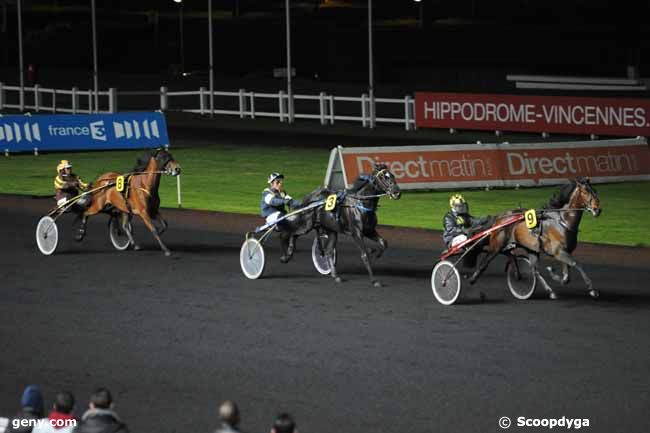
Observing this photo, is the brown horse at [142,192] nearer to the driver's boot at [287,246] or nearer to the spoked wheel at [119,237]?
the spoked wheel at [119,237]

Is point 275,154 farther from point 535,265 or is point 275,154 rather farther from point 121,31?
point 121,31

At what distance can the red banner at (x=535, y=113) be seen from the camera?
121ft

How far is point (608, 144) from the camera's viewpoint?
98.8 feet

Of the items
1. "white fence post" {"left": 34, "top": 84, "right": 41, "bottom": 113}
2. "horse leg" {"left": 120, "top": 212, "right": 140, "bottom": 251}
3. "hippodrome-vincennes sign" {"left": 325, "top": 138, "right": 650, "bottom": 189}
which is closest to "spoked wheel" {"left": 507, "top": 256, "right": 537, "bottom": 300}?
"horse leg" {"left": 120, "top": 212, "right": 140, "bottom": 251}

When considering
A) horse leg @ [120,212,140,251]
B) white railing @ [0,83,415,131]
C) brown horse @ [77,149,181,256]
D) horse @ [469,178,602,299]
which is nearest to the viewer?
horse @ [469,178,602,299]

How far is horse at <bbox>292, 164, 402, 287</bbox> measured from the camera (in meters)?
18.2

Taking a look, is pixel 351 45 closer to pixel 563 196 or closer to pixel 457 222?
pixel 457 222

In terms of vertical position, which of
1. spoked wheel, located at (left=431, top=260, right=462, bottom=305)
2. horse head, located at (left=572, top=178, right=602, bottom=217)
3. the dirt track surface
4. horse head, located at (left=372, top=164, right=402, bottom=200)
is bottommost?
the dirt track surface

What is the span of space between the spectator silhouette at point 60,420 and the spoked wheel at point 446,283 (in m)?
9.75

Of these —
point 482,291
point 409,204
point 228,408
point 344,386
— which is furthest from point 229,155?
point 228,408

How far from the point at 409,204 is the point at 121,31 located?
5429cm

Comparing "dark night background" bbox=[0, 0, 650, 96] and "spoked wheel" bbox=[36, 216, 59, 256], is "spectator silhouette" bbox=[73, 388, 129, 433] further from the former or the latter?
"dark night background" bbox=[0, 0, 650, 96]

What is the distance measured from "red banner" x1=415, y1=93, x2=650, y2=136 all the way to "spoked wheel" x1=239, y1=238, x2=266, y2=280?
65.2ft

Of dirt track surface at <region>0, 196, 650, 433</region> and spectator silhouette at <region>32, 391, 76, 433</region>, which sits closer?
spectator silhouette at <region>32, 391, 76, 433</region>
